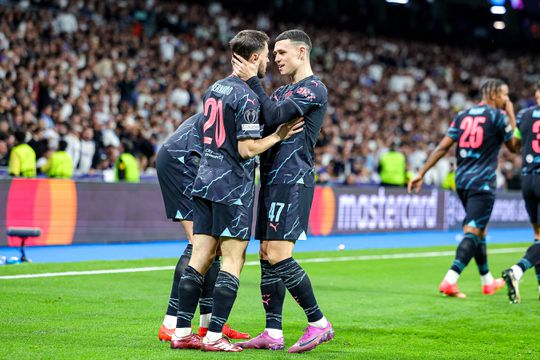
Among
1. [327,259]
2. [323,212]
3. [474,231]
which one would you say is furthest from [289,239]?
[323,212]

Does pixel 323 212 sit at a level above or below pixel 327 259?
above

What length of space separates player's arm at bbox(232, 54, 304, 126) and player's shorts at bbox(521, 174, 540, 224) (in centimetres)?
490

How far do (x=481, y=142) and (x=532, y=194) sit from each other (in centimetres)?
88

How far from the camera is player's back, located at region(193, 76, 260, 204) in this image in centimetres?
641

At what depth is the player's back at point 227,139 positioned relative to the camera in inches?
252

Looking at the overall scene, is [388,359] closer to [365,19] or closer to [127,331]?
[127,331]

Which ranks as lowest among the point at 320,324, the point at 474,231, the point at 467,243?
the point at 320,324

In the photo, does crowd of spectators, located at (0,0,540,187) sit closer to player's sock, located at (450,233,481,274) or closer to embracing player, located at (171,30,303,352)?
player's sock, located at (450,233,481,274)

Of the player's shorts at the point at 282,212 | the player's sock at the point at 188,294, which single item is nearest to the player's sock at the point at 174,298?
the player's sock at the point at 188,294

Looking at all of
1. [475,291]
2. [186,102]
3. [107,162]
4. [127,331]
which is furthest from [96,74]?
[127,331]

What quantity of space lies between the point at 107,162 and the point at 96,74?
168 inches

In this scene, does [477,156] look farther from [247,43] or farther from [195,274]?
[195,274]

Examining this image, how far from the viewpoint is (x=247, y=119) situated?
639 cm

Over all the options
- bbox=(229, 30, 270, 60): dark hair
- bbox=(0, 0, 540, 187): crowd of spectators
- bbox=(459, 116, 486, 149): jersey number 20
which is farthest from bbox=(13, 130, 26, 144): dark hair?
bbox=(229, 30, 270, 60): dark hair
